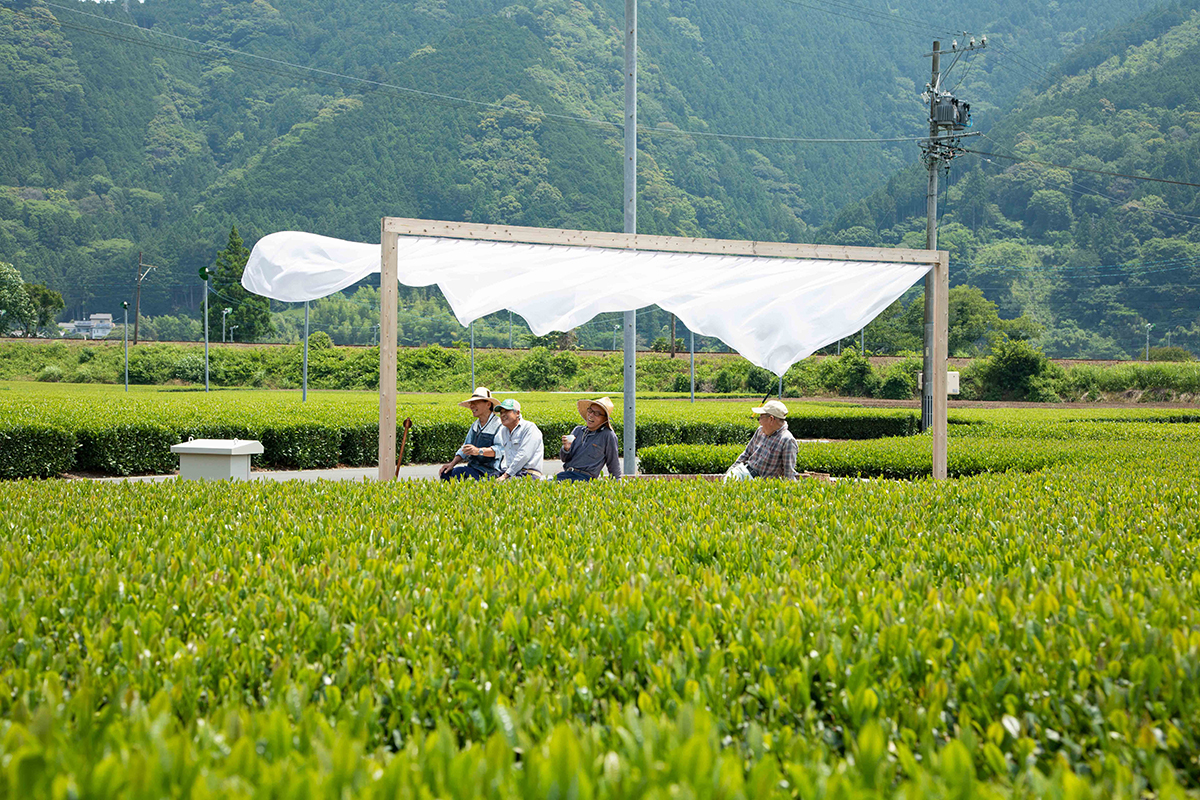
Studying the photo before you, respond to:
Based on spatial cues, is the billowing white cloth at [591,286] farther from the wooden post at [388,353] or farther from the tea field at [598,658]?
the tea field at [598,658]

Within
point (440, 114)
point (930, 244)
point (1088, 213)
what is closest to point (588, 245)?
point (930, 244)

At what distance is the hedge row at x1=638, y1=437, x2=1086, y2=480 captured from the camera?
414 inches

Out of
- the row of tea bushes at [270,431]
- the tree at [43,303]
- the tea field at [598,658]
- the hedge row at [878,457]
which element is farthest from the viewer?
the tree at [43,303]

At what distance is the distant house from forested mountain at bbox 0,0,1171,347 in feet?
18.5

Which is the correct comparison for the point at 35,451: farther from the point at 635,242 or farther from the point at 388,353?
the point at 635,242

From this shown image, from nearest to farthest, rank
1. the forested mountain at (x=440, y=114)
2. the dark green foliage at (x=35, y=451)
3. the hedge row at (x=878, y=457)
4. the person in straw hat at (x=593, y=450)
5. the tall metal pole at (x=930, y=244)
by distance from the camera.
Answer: the person in straw hat at (x=593, y=450) → the hedge row at (x=878, y=457) → the dark green foliage at (x=35, y=451) → the tall metal pole at (x=930, y=244) → the forested mountain at (x=440, y=114)

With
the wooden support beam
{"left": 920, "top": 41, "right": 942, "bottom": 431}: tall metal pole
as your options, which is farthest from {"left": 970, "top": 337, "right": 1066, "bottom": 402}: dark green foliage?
the wooden support beam

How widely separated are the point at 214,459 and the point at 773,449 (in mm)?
4984

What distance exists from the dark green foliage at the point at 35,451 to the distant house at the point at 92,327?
75327 millimetres

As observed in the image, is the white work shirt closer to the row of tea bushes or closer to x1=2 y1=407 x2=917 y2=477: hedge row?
x1=2 y1=407 x2=917 y2=477: hedge row

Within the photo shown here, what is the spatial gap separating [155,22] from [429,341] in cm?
9259

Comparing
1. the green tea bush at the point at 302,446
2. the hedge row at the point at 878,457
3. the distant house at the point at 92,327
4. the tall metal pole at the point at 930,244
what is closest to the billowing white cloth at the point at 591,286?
the hedge row at the point at 878,457

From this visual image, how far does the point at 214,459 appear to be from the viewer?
788 cm

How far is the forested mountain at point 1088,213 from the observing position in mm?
69188
